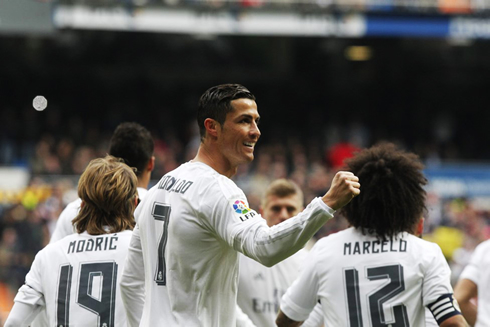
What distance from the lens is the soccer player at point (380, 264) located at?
13.9 feet

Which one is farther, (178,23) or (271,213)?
(178,23)

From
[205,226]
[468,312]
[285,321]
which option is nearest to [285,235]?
[205,226]

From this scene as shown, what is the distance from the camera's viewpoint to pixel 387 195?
4512mm

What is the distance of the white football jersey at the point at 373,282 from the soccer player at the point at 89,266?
0.99 m

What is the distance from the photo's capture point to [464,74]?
84.7ft

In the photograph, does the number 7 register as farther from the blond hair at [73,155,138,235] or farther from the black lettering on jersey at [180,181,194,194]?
the blond hair at [73,155,138,235]

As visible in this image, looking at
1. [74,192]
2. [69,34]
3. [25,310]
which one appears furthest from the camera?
[69,34]

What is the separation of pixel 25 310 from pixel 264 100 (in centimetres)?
1930

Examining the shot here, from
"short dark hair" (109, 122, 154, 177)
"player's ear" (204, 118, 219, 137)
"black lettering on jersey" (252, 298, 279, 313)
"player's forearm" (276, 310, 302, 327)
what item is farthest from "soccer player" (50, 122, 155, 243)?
"player's ear" (204, 118, 219, 137)

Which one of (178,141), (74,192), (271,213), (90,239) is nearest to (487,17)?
(178,141)

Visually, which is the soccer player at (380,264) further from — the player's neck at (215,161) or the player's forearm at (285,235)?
the player's forearm at (285,235)

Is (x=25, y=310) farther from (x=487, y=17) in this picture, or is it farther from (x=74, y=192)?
(x=487, y=17)

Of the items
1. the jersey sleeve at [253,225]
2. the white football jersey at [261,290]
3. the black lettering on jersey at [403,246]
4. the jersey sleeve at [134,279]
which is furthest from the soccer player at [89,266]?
the white football jersey at [261,290]

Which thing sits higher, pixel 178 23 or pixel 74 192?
pixel 178 23
